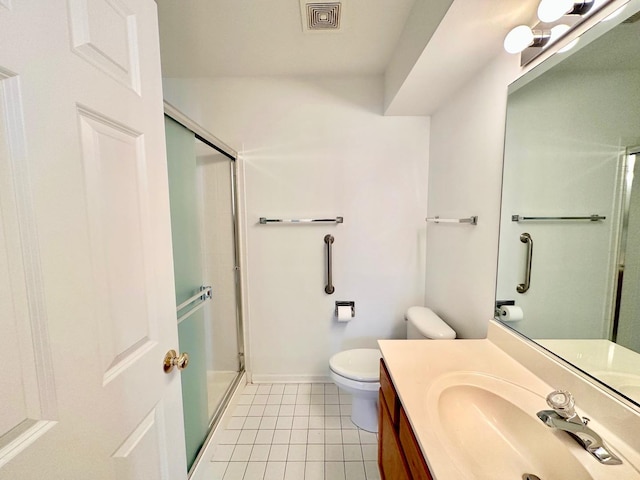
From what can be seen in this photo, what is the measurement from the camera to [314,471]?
146 centimetres

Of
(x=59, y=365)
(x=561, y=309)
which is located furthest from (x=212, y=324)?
(x=561, y=309)

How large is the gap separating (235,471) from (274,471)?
0.71ft

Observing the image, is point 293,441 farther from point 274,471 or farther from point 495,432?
point 495,432

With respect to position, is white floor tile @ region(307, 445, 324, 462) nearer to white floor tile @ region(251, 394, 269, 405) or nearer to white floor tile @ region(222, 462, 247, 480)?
white floor tile @ region(222, 462, 247, 480)

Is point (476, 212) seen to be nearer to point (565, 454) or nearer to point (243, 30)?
point (565, 454)

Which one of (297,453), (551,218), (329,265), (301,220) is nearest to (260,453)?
(297,453)

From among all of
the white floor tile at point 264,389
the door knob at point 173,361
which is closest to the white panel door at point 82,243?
the door knob at point 173,361

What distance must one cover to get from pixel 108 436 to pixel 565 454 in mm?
1123

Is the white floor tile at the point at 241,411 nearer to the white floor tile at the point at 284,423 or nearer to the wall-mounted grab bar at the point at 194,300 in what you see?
the white floor tile at the point at 284,423

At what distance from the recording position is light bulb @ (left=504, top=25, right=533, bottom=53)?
3.16 ft

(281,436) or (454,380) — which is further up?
(454,380)

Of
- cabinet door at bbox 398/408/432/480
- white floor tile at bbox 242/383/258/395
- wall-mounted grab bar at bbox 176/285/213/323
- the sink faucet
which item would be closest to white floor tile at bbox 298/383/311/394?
white floor tile at bbox 242/383/258/395

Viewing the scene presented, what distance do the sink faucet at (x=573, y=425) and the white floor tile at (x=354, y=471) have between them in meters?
1.09

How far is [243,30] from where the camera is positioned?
1.51m
